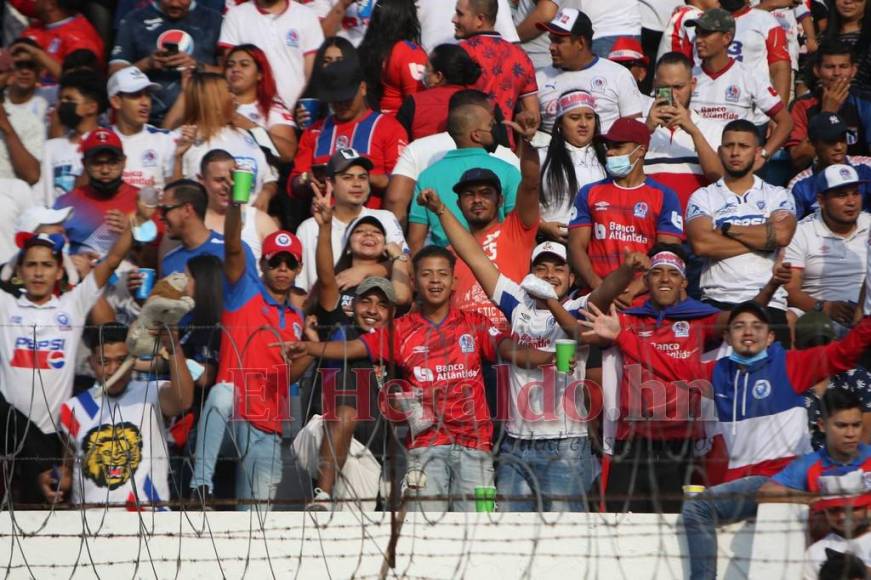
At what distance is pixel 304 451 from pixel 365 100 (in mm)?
3241

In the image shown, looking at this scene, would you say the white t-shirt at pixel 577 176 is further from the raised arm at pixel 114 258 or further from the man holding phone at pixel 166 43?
the man holding phone at pixel 166 43

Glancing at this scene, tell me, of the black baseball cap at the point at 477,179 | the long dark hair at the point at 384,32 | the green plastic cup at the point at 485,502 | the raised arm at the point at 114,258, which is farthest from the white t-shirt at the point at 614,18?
the green plastic cup at the point at 485,502

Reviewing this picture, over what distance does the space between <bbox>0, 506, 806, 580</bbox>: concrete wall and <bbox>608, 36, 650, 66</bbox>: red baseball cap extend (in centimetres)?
460

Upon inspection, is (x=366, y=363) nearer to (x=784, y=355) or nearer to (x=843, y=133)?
(x=784, y=355)

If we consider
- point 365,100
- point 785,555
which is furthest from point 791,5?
point 785,555

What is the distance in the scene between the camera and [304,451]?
8570 millimetres

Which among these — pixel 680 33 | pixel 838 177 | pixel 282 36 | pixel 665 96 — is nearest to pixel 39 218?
pixel 282 36

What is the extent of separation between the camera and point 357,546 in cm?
837

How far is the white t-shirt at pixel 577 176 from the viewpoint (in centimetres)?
1030

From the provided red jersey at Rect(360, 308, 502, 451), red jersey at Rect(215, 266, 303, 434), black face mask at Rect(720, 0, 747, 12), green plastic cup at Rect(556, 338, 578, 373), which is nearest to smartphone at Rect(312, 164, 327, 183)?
red jersey at Rect(215, 266, 303, 434)

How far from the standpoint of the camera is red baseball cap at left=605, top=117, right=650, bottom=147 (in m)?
9.75

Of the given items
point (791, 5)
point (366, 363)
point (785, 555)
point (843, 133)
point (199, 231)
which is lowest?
point (785, 555)

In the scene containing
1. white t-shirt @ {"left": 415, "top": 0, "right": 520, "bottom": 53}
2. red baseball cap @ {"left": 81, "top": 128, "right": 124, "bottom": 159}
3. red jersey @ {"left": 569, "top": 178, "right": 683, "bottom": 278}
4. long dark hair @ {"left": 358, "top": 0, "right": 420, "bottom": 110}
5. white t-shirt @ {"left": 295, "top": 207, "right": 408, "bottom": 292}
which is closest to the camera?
red jersey @ {"left": 569, "top": 178, "right": 683, "bottom": 278}

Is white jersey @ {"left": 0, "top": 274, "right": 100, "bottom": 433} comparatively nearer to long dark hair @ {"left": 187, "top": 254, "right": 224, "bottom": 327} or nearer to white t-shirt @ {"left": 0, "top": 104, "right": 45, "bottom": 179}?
long dark hair @ {"left": 187, "top": 254, "right": 224, "bottom": 327}
